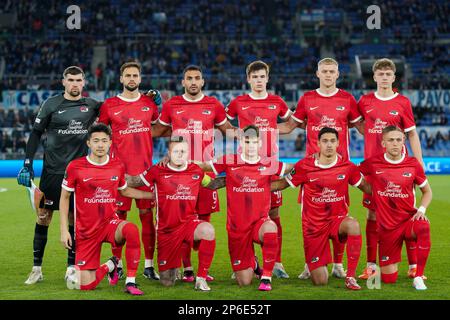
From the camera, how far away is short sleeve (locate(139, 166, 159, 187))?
7.22 meters

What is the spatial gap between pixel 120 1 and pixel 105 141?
1102 inches

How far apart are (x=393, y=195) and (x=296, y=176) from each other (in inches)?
36.5

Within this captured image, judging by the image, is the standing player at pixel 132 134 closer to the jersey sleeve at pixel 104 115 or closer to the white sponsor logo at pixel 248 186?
the jersey sleeve at pixel 104 115

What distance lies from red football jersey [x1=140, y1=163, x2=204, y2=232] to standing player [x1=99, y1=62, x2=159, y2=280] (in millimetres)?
594

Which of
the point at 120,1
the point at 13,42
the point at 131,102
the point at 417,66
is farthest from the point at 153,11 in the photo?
the point at 131,102

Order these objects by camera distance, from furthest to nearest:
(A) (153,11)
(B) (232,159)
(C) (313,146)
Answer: (A) (153,11) < (C) (313,146) < (B) (232,159)

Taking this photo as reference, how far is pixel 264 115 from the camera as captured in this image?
7859mm

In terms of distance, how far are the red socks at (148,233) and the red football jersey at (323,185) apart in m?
1.55

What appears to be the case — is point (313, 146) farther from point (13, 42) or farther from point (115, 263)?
point (13, 42)

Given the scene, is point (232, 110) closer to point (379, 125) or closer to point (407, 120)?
point (379, 125)

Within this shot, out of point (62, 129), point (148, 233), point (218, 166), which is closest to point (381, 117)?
point (218, 166)

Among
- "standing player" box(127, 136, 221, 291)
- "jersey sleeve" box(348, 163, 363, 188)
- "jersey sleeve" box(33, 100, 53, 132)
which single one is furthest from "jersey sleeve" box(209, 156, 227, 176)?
"jersey sleeve" box(33, 100, 53, 132)

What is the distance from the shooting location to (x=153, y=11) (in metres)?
33.2

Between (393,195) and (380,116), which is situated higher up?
(380,116)
